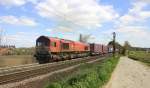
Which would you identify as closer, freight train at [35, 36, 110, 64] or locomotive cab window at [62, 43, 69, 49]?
freight train at [35, 36, 110, 64]

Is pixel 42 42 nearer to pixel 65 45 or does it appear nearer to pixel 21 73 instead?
pixel 65 45

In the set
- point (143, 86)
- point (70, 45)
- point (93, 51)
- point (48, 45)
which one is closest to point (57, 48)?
point (48, 45)

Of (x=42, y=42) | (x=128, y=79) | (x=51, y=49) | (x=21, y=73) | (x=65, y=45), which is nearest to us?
(x=21, y=73)

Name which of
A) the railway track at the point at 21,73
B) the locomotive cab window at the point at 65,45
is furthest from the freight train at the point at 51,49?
the railway track at the point at 21,73

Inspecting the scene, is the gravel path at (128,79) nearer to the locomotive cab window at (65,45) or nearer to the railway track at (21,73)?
the railway track at (21,73)

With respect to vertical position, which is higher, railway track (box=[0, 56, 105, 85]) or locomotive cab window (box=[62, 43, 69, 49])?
locomotive cab window (box=[62, 43, 69, 49])

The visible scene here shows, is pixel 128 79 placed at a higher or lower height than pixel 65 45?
lower

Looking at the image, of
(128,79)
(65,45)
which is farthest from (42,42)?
(128,79)

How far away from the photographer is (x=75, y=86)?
1389cm

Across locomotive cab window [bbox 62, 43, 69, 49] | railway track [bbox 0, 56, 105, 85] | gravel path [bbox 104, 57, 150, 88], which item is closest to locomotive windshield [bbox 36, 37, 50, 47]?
locomotive cab window [bbox 62, 43, 69, 49]

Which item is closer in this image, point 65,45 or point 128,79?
point 128,79

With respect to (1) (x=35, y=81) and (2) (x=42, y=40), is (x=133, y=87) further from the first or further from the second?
(2) (x=42, y=40)

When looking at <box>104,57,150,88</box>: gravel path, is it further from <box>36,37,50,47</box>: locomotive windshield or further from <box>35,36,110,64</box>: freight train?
<box>36,37,50,47</box>: locomotive windshield

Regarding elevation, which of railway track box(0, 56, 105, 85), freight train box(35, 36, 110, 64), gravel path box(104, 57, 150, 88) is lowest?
gravel path box(104, 57, 150, 88)
